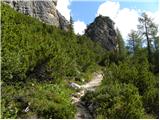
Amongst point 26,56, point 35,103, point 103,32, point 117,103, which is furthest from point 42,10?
point 35,103

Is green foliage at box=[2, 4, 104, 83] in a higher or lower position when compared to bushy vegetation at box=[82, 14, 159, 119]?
higher

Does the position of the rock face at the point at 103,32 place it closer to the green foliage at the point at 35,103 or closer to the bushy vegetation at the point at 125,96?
the bushy vegetation at the point at 125,96

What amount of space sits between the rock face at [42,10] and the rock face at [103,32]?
6158mm

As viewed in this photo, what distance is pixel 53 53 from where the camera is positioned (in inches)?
901

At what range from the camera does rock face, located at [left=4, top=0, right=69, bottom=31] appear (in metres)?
54.5

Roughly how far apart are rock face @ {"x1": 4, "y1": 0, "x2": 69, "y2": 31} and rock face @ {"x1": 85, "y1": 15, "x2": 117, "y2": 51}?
616 centimetres

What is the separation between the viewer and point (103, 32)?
71.6 metres

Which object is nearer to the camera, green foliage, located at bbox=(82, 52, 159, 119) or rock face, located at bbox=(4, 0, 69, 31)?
green foliage, located at bbox=(82, 52, 159, 119)

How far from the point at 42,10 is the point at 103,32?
14.8 meters

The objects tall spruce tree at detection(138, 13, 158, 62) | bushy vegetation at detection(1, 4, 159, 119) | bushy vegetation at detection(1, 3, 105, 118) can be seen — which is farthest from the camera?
tall spruce tree at detection(138, 13, 158, 62)

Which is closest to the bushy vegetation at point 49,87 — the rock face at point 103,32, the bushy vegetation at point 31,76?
the bushy vegetation at point 31,76

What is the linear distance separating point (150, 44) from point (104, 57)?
18.1 feet

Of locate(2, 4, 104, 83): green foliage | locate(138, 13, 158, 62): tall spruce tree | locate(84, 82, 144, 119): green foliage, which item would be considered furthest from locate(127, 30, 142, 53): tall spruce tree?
locate(84, 82, 144, 119): green foliage

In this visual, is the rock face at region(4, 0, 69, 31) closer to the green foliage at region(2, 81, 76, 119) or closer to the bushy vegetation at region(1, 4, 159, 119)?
the bushy vegetation at region(1, 4, 159, 119)
